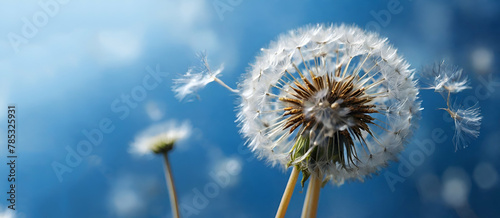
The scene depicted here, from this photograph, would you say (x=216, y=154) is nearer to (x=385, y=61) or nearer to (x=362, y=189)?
(x=362, y=189)

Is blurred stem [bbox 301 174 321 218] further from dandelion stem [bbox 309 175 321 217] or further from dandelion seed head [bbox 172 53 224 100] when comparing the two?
dandelion seed head [bbox 172 53 224 100]

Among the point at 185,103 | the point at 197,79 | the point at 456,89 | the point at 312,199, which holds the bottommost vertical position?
the point at 312,199

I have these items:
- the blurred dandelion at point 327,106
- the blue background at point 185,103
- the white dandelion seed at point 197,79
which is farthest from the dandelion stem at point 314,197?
the blue background at point 185,103

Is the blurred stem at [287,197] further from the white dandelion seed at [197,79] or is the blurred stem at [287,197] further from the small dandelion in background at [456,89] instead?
the small dandelion in background at [456,89]

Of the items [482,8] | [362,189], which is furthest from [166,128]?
[482,8]

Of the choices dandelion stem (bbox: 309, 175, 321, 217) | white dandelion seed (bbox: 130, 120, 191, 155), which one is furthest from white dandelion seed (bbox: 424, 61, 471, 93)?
white dandelion seed (bbox: 130, 120, 191, 155)

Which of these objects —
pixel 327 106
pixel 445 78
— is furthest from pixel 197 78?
pixel 445 78

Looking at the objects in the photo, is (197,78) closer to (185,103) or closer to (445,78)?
(185,103)
